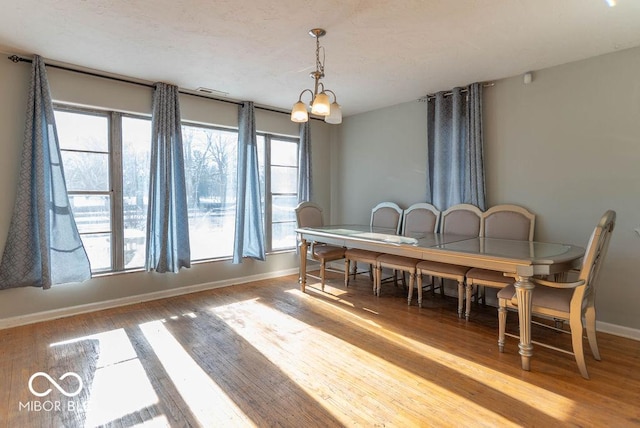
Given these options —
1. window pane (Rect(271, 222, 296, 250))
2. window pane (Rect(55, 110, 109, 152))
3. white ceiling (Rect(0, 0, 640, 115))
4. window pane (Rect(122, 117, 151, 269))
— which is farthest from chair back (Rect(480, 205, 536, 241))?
window pane (Rect(55, 110, 109, 152))

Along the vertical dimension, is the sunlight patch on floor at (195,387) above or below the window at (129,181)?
below

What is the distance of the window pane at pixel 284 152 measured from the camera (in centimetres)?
508

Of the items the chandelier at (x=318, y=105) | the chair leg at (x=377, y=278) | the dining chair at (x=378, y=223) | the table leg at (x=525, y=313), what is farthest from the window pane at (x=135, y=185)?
the table leg at (x=525, y=313)

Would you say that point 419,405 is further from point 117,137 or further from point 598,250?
point 117,137

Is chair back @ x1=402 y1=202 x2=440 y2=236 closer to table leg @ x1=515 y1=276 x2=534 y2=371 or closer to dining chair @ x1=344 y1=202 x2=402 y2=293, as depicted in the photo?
dining chair @ x1=344 y1=202 x2=402 y2=293

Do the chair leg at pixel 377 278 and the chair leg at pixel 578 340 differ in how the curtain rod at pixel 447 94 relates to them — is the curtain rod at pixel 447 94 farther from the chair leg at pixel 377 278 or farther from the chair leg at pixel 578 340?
the chair leg at pixel 578 340

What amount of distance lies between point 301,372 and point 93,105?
131 inches

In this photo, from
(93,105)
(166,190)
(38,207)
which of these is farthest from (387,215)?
(38,207)

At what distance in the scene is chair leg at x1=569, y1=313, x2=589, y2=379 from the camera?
2189mm

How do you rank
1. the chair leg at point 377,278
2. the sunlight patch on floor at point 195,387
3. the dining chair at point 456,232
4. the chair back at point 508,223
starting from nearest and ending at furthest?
the sunlight patch on floor at point 195,387, the dining chair at point 456,232, the chair back at point 508,223, the chair leg at point 377,278

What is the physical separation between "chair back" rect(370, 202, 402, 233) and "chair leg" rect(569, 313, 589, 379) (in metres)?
2.34

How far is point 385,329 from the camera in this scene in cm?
307

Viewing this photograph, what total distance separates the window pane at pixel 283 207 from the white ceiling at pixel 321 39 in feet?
6.20

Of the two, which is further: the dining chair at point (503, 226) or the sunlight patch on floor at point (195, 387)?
the dining chair at point (503, 226)
